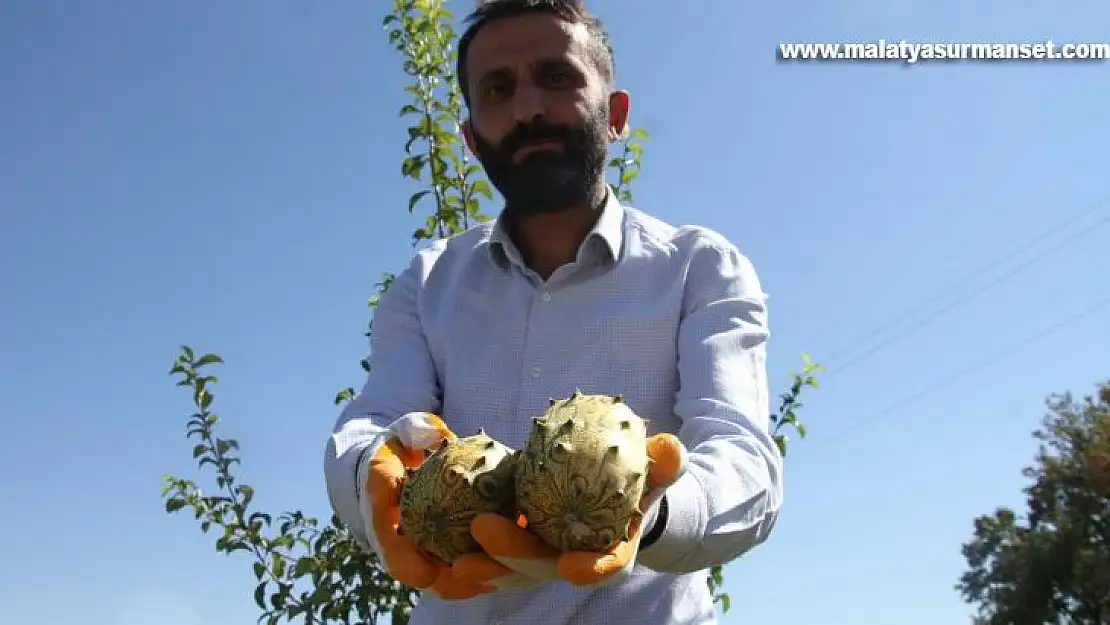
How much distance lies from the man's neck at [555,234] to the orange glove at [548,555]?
42.5 inches

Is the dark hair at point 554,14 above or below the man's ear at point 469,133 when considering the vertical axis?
above

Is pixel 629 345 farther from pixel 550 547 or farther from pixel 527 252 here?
pixel 550 547

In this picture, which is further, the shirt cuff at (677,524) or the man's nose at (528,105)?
the man's nose at (528,105)

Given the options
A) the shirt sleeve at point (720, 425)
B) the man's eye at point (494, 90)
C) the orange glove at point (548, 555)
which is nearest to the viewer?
the orange glove at point (548, 555)

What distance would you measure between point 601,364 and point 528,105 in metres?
0.69

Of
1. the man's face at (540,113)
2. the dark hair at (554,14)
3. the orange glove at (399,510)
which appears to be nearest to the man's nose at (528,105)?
the man's face at (540,113)

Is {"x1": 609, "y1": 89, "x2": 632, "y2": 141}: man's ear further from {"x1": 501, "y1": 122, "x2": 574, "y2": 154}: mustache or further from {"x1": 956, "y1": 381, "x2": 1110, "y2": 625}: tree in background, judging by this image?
{"x1": 956, "y1": 381, "x2": 1110, "y2": 625}: tree in background

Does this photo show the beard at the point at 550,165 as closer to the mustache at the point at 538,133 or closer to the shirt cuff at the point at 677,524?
the mustache at the point at 538,133

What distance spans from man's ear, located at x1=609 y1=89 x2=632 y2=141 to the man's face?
0.66ft

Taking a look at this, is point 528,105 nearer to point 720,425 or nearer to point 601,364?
point 601,364

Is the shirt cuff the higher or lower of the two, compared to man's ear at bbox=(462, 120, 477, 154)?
lower

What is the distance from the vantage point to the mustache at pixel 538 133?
2.53 m

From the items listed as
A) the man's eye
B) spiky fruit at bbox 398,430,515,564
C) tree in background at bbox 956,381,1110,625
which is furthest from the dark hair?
tree in background at bbox 956,381,1110,625

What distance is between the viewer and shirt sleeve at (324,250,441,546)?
2217 millimetres
